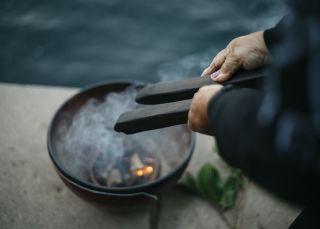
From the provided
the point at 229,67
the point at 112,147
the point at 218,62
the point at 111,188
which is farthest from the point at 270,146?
the point at 112,147

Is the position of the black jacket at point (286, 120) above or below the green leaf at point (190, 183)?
above

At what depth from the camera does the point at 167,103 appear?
2.05 m

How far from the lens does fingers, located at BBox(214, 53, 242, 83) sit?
2.01m

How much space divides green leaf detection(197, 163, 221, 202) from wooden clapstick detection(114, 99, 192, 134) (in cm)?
130

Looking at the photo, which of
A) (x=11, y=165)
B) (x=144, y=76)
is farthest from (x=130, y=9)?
(x=11, y=165)

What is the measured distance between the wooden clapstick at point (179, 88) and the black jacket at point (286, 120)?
383 mm

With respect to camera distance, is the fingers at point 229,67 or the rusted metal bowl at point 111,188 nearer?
the fingers at point 229,67

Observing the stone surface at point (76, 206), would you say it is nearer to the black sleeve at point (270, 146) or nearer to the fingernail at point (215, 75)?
the fingernail at point (215, 75)

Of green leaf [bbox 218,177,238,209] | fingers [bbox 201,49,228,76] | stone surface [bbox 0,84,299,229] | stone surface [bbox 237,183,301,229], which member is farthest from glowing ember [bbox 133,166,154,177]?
fingers [bbox 201,49,228,76]

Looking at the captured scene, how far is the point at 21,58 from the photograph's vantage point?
5.09 meters

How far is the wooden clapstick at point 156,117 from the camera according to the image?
→ 1.94 meters

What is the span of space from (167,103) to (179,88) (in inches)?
4.4

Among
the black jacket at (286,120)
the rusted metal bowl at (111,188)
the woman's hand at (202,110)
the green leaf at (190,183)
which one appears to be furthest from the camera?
the green leaf at (190,183)

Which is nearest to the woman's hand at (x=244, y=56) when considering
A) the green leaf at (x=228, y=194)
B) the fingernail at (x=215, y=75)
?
the fingernail at (x=215, y=75)
